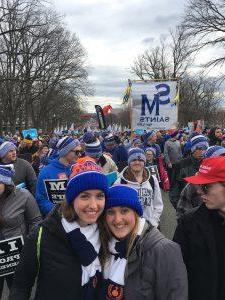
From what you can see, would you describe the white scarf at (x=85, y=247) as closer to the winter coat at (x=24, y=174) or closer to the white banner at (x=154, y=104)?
the winter coat at (x=24, y=174)

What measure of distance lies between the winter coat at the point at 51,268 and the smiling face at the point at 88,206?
0.12 meters

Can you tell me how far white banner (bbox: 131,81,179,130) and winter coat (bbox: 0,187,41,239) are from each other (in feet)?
24.7

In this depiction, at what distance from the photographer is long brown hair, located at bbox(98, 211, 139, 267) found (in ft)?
7.70

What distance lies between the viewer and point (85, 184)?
2457 mm

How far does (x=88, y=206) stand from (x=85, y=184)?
13 cm

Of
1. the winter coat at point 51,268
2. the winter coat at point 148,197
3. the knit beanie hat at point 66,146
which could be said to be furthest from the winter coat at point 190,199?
the winter coat at point 51,268

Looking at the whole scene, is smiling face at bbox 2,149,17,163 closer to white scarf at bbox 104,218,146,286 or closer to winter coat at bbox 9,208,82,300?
winter coat at bbox 9,208,82,300

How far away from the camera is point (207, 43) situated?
73.6ft

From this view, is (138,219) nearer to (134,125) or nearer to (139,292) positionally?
(139,292)

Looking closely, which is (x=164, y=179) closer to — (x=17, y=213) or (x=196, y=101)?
(x=17, y=213)

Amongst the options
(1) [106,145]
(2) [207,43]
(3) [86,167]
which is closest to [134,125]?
(1) [106,145]

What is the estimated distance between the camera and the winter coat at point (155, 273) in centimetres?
229

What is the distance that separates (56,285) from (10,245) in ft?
5.17

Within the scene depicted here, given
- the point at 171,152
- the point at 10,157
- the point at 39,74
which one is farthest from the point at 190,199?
the point at 39,74
